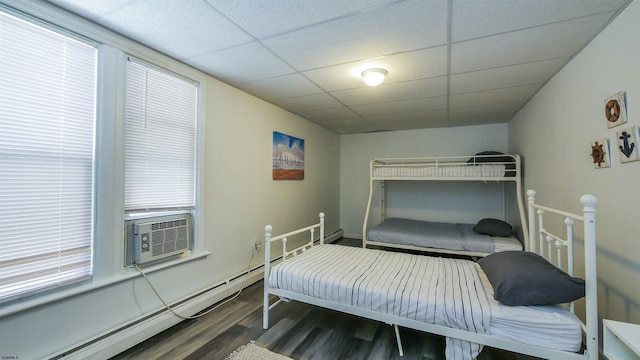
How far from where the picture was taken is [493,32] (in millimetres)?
1660

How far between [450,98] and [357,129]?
2048 mm

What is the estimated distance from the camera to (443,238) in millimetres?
3275

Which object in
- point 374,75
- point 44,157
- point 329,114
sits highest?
point 329,114

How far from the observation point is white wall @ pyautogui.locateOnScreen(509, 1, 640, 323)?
1377 mm

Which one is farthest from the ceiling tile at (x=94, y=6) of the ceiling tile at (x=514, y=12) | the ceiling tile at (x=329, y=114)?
the ceiling tile at (x=329, y=114)

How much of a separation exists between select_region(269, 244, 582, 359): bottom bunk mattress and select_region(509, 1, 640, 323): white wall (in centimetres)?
49

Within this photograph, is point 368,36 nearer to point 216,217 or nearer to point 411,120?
point 216,217

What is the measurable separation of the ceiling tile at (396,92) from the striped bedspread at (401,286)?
176 centimetres

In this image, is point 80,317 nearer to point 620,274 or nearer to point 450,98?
point 620,274

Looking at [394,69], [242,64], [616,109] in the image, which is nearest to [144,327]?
[242,64]

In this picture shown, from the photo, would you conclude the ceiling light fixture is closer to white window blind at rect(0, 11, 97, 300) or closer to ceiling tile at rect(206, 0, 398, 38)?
ceiling tile at rect(206, 0, 398, 38)

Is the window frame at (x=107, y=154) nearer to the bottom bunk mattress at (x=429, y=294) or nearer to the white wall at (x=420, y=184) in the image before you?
the bottom bunk mattress at (x=429, y=294)

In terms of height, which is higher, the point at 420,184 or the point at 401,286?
the point at 420,184

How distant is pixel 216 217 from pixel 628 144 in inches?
120
